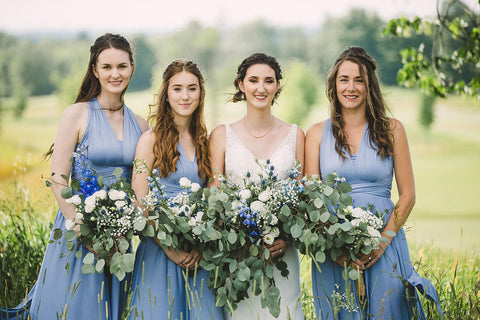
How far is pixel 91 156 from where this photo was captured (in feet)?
13.3

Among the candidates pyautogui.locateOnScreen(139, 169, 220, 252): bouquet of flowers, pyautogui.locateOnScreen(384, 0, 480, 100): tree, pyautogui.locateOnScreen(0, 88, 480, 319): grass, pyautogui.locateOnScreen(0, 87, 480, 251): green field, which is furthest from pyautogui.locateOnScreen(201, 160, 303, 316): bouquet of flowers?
pyautogui.locateOnScreen(0, 87, 480, 251): green field

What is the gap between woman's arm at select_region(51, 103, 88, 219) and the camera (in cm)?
394

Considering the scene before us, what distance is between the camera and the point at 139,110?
132 feet

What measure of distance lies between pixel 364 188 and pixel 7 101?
37.3 m

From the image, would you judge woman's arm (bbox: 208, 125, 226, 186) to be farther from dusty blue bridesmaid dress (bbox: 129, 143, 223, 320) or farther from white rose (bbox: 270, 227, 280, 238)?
white rose (bbox: 270, 227, 280, 238)

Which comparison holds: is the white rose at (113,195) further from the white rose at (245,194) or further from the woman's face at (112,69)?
the woman's face at (112,69)

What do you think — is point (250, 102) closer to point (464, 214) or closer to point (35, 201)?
point (35, 201)

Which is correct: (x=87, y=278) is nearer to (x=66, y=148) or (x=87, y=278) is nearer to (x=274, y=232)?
(x=66, y=148)

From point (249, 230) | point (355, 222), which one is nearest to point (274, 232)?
point (249, 230)

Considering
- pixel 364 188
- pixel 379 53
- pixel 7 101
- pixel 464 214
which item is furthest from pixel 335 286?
pixel 7 101

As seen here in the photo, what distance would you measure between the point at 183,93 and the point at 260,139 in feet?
2.61

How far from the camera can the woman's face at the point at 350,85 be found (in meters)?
4.16

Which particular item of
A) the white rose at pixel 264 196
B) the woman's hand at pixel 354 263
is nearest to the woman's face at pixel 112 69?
the white rose at pixel 264 196

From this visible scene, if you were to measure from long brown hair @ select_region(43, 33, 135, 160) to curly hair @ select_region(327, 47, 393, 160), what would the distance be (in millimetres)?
1883
